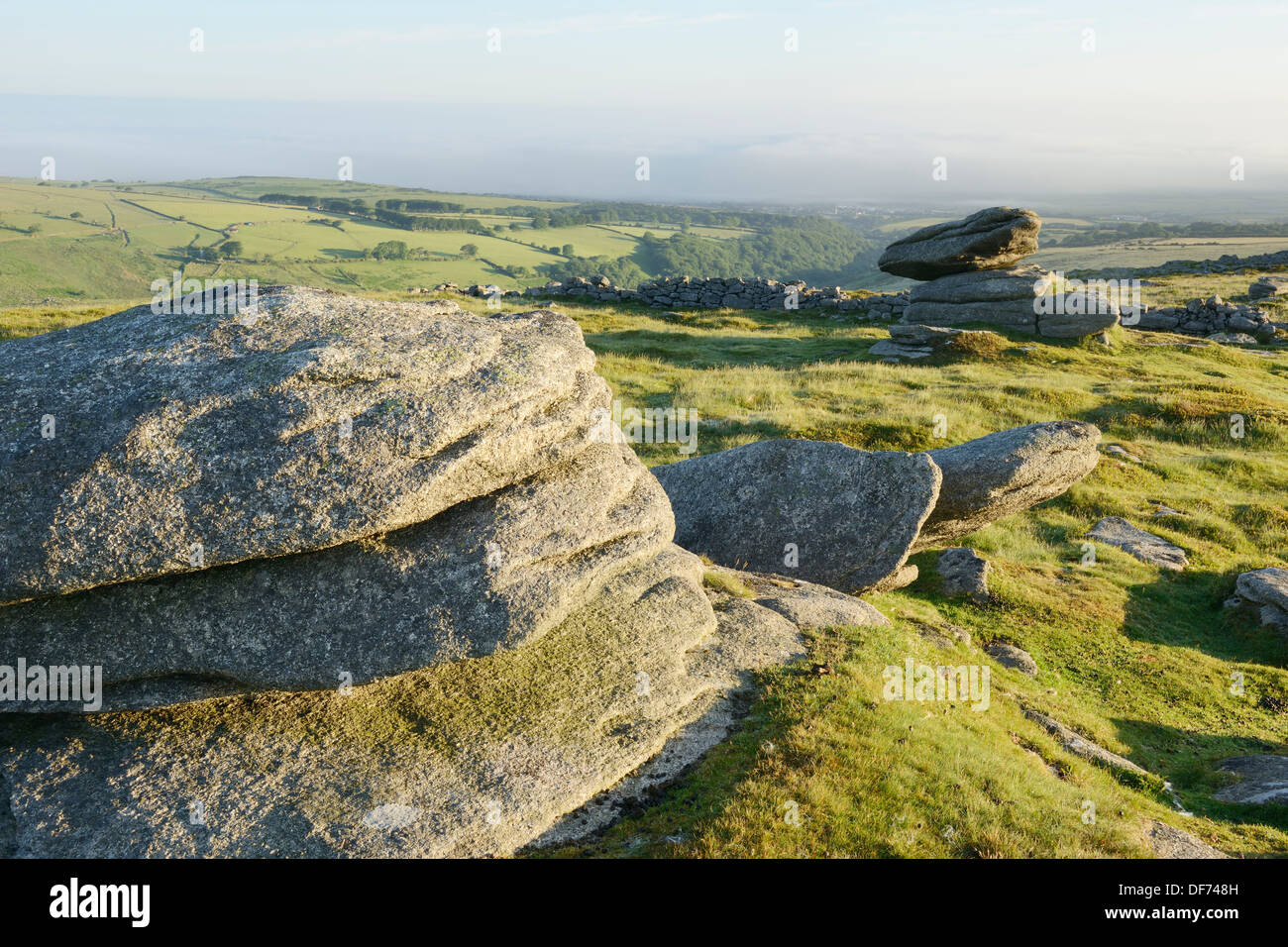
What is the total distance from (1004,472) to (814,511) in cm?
527

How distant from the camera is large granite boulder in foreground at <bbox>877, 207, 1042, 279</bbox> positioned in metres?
50.5

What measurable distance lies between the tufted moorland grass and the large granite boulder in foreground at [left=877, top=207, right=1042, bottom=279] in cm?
893

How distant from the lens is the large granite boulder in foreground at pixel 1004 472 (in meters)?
20.5

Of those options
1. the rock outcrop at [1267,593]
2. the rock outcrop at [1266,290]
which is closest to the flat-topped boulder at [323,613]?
the rock outcrop at [1267,593]

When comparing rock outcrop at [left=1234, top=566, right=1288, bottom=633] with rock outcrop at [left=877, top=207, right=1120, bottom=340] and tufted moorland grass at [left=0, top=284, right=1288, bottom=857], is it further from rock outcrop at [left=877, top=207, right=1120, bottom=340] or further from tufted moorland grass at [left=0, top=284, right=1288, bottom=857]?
rock outcrop at [left=877, top=207, right=1120, bottom=340]

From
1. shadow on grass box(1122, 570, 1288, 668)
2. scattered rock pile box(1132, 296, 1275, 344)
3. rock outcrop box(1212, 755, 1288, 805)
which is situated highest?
scattered rock pile box(1132, 296, 1275, 344)

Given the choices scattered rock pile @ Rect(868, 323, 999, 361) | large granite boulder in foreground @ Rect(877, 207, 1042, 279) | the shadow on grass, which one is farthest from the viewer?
large granite boulder in foreground @ Rect(877, 207, 1042, 279)

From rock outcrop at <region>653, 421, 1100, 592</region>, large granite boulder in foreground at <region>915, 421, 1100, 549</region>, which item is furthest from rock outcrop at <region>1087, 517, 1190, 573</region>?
rock outcrop at <region>653, 421, 1100, 592</region>

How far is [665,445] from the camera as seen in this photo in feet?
102

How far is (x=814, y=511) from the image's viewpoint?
64.1ft

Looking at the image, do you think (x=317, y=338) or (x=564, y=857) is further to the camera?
(x=317, y=338)
